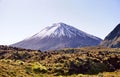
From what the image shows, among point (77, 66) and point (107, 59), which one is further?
point (107, 59)

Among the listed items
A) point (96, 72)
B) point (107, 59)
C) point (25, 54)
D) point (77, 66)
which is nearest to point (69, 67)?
point (77, 66)

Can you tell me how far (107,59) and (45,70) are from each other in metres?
19.8

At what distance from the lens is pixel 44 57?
3381 inches

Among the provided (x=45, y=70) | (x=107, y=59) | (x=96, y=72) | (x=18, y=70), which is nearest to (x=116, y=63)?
(x=107, y=59)

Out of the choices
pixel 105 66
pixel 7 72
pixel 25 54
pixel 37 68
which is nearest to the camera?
pixel 7 72

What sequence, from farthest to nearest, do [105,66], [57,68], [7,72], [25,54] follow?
[25,54] < [105,66] < [57,68] < [7,72]

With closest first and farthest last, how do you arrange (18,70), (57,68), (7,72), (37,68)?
(7,72) → (18,70) → (37,68) → (57,68)

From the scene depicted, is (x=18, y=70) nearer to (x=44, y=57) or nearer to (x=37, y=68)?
(x=37, y=68)

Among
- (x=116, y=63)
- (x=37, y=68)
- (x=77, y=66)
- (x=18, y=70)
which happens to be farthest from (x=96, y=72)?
(x=18, y=70)

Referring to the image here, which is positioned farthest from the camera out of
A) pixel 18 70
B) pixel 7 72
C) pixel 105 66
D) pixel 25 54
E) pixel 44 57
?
pixel 25 54

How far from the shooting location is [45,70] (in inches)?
2354

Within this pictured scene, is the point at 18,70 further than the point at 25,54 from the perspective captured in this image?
No

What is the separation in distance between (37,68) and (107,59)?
857 inches

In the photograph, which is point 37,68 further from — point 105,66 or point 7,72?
point 105,66
